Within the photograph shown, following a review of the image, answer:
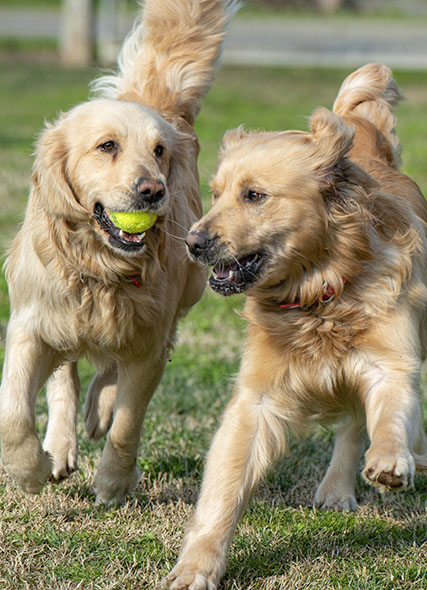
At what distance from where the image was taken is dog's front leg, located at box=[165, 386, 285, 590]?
3383 mm

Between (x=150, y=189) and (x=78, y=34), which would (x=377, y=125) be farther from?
(x=78, y=34)

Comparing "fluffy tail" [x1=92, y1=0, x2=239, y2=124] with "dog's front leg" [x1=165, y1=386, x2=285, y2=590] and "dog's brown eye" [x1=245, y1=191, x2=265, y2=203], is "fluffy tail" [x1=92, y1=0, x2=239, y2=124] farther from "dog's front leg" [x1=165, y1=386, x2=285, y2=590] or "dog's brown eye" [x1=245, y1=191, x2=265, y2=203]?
"dog's front leg" [x1=165, y1=386, x2=285, y2=590]

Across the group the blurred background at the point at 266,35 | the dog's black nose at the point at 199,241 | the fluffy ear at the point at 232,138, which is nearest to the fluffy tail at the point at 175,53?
the fluffy ear at the point at 232,138

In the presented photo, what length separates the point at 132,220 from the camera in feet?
12.8

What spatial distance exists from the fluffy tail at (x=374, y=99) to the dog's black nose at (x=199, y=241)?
5.45 feet

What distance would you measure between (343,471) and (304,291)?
3.91 ft

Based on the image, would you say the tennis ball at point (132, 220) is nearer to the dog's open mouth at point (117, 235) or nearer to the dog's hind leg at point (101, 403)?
the dog's open mouth at point (117, 235)

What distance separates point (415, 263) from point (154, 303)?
114 cm

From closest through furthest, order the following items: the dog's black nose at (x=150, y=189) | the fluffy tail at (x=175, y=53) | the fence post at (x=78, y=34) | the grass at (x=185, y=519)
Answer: the grass at (x=185, y=519), the dog's black nose at (x=150, y=189), the fluffy tail at (x=175, y=53), the fence post at (x=78, y=34)

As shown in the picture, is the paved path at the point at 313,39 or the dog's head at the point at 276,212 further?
the paved path at the point at 313,39

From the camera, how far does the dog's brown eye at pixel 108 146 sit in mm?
3977

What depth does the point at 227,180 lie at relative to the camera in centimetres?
373

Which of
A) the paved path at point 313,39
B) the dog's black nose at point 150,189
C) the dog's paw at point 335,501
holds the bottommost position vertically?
the paved path at point 313,39

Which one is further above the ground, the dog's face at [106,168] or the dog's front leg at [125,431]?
the dog's face at [106,168]
